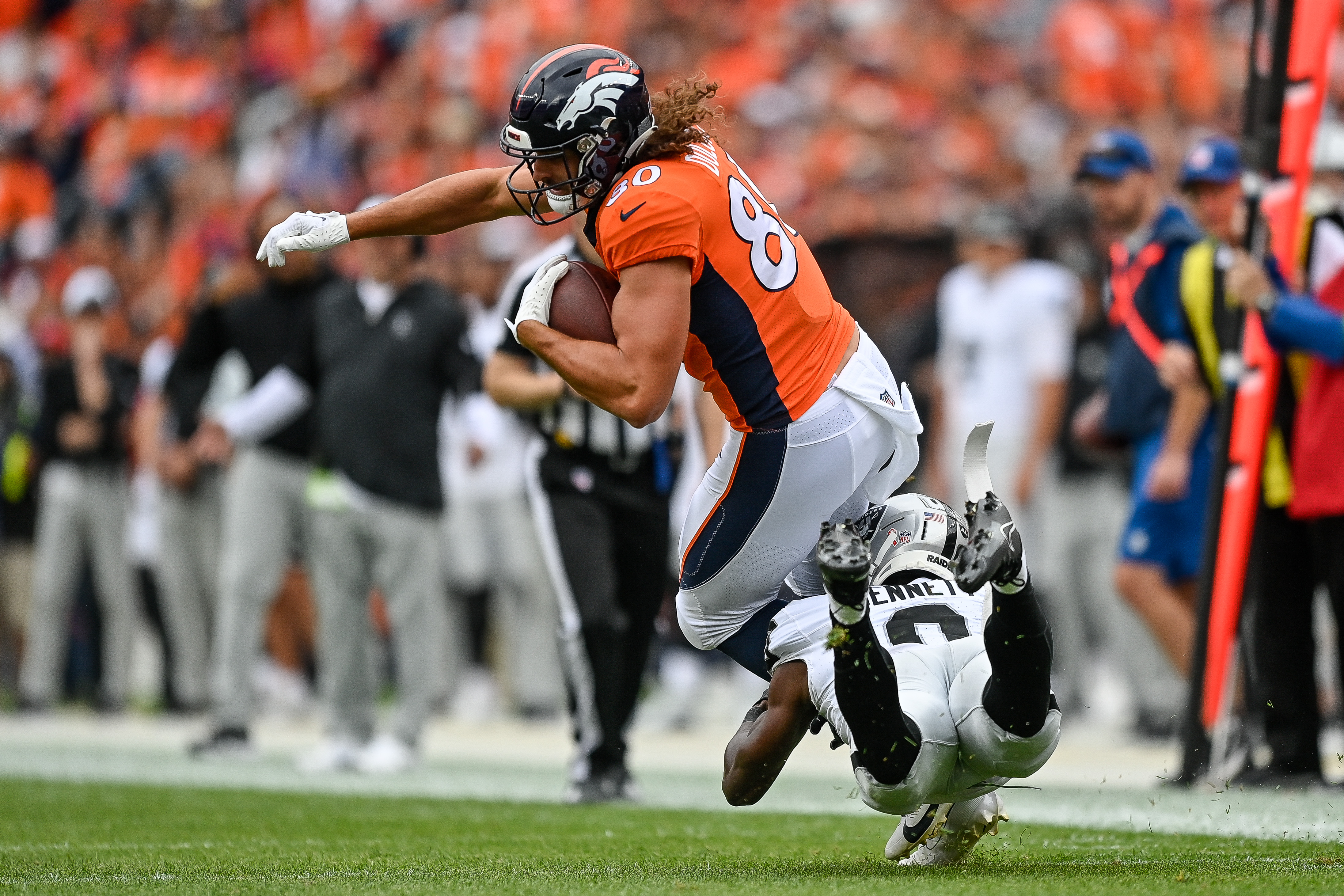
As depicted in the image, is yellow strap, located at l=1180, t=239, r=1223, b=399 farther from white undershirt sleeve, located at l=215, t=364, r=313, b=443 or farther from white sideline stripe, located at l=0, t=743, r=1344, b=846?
white undershirt sleeve, located at l=215, t=364, r=313, b=443

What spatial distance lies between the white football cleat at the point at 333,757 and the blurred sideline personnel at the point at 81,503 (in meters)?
4.19

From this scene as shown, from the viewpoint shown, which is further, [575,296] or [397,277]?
[397,277]

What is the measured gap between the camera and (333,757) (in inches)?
328

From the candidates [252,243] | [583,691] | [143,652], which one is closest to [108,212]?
[143,652]

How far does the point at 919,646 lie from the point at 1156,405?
13.4 feet

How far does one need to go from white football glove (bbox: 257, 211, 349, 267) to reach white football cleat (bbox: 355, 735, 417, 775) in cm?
375

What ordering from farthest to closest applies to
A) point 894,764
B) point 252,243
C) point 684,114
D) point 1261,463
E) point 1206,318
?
point 252,243 → point 1206,318 → point 1261,463 → point 684,114 → point 894,764

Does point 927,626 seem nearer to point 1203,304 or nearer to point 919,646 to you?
point 919,646

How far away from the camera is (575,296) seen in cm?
444

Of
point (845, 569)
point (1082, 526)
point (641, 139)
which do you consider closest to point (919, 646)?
point (845, 569)

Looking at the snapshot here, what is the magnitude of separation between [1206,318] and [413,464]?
11.6 ft

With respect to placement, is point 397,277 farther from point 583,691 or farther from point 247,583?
point 583,691

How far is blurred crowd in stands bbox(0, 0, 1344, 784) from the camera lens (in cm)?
1125

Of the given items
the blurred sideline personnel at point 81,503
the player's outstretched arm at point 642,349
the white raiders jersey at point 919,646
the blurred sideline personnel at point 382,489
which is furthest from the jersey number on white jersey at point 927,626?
the blurred sideline personnel at point 81,503
